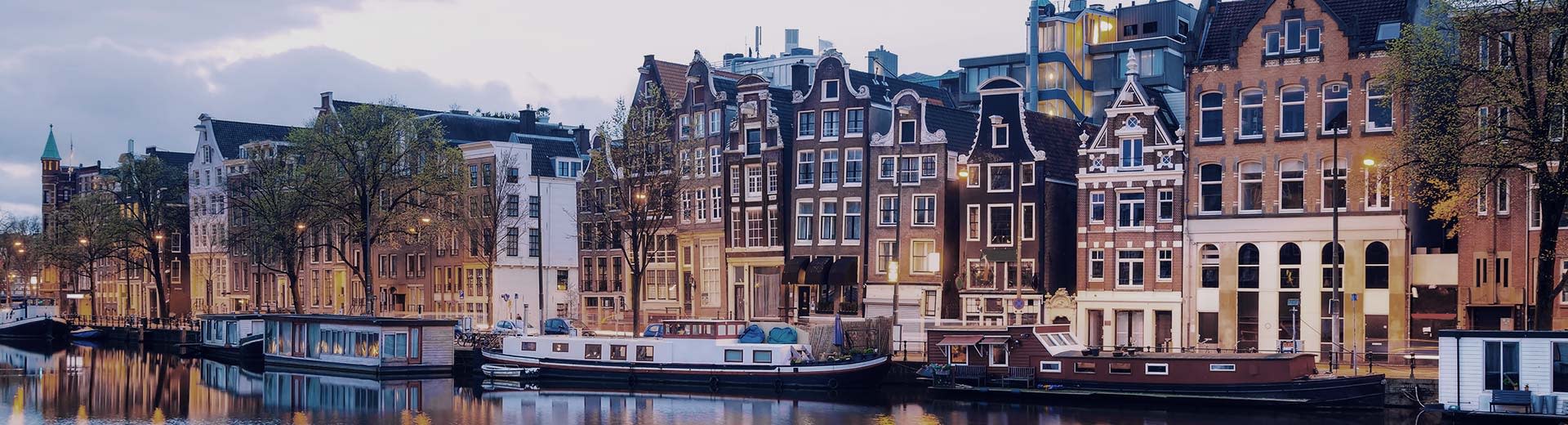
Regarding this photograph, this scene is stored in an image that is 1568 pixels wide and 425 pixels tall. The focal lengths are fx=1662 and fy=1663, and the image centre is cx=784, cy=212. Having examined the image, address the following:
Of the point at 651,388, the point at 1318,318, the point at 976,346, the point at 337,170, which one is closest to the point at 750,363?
the point at 651,388

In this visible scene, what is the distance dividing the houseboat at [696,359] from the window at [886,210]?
804 centimetres

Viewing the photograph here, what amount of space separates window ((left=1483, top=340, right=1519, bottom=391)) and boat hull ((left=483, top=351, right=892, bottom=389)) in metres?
22.7

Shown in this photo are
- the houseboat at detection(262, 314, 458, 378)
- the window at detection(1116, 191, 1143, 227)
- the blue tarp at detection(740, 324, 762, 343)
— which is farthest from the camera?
the houseboat at detection(262, 314, 458, 378)

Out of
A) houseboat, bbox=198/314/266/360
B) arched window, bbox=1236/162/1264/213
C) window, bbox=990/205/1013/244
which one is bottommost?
houseboat, bbox=198/314/266/360

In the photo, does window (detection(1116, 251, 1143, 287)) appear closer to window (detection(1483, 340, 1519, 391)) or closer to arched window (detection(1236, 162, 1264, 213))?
arched window (detection(1236, 162, 1264, 213))

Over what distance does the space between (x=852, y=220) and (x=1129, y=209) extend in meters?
15.3

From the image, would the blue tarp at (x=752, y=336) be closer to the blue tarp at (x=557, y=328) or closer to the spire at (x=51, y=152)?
the blue tarp at (x=557, y=328)

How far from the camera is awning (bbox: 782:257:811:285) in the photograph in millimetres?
79875

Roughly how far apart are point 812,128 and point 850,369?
65.1ft

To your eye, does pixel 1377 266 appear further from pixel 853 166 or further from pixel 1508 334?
pixel 853 166

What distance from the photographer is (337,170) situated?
92.5 meters

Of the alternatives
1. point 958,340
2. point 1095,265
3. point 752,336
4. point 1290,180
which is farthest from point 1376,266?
point 752,336

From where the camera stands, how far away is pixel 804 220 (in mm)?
81125

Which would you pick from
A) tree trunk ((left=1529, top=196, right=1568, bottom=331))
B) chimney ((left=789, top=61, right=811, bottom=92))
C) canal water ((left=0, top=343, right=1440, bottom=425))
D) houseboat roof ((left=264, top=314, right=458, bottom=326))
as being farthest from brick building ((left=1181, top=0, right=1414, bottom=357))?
houseboat roof ((left=264, top=314, right=458, bottom=326))
